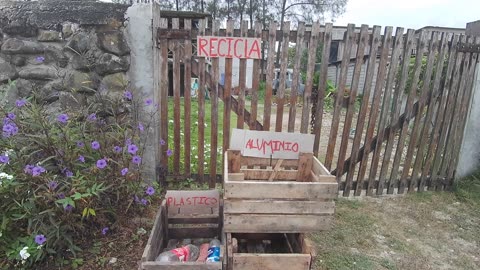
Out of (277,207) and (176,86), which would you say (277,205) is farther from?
(176,86)

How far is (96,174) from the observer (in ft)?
7.06

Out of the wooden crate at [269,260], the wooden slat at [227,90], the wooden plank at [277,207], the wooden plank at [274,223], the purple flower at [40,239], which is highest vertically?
the wooden slat at [227,90]

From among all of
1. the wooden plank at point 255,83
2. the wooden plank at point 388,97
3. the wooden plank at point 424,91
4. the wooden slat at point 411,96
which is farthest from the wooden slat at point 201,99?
the wooden plank at point 424,91

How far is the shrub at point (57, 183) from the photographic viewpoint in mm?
1879

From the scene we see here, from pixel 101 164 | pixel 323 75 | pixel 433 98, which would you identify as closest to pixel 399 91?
pixel 433 98

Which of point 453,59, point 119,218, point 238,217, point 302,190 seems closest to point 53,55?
point 119,218

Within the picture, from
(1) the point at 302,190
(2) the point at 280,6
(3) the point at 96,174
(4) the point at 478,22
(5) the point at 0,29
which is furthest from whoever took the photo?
(2) the point at 280,6

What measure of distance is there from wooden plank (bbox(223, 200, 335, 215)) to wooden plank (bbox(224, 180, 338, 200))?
3 centimetres

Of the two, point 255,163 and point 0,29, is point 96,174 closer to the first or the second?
point 255,163

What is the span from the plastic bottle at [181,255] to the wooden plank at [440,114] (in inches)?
111

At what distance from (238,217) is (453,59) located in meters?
2.82

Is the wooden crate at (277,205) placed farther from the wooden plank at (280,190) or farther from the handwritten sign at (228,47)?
the handwritten sign at (228,47)

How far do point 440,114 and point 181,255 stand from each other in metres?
3.02

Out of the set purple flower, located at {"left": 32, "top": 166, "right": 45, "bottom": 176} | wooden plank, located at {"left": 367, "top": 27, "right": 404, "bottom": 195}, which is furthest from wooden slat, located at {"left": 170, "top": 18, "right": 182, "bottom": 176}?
wooden plank, located at {"left": 367, "top": 27, "right": 404, "bottom": 195}
